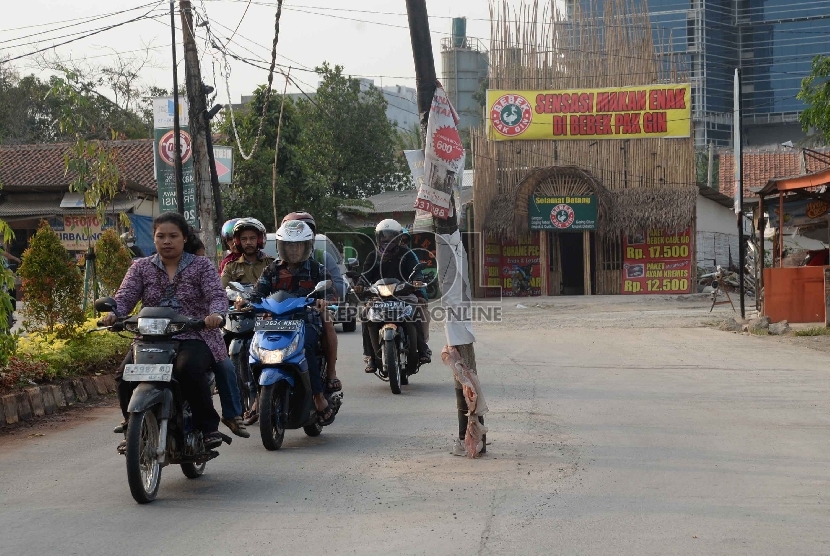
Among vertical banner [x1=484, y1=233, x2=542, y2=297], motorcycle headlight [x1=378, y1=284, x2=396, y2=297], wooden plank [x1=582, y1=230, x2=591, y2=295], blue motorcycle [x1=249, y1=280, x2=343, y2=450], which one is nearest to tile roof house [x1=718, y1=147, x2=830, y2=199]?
wooden plank [x1=582, y1=230, x2=591, y2=295]

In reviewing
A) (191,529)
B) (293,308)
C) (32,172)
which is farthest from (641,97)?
(191,529)

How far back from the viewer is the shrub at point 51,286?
39.5ft

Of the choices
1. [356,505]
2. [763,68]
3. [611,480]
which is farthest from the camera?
[763,68]

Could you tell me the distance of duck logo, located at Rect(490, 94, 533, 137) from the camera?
34.5 meters

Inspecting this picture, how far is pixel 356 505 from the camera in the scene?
6.24m

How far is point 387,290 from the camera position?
1179cm

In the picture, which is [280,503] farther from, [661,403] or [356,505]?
[661,403]

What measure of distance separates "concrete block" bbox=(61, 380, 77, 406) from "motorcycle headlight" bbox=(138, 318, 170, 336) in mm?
4937

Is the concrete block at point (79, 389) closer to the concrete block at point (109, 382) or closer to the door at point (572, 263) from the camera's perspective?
the concrete block at point (109, 382)

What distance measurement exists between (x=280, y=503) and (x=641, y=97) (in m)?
30.3

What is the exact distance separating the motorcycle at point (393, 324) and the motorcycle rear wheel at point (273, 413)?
11.0 feet

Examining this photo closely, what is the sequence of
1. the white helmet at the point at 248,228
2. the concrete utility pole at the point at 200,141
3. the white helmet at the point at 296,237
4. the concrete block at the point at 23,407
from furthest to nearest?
1. the concrete utility pole at the point at 200,141
2. the white helmet at the point at 248,228
3. the concrete block at the point at 23,407
4. the white helmet at the point at 296,237

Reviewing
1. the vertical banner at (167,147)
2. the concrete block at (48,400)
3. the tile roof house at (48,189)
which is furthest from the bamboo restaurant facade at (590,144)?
the concrete block at (48,400)

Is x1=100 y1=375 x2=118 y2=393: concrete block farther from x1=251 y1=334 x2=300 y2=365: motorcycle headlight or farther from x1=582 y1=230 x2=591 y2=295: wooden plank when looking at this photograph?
x1=582 y1=230 x2=591 y2=295: wooden plank
